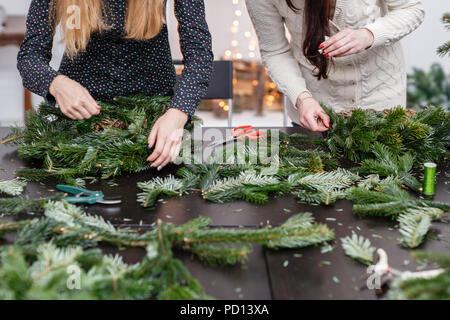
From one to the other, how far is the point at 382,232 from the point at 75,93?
0.82m

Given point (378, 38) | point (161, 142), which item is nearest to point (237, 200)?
point (161, 142)

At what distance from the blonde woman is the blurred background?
2.52 metres

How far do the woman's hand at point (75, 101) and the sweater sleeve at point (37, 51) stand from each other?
3.3 inches

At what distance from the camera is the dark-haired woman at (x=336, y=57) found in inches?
59.4


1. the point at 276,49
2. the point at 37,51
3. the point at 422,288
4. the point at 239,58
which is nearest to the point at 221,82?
the point at 276,49

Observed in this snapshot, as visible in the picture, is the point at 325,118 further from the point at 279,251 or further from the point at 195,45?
the point at 279,251

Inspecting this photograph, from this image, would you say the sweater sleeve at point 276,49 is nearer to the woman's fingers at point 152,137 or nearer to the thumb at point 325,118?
the thumb at point 325,118

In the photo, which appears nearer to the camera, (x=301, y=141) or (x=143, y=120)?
(x=143, y=120)

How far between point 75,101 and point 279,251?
698mm

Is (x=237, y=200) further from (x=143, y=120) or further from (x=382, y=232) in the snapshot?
(x=143, y=120)

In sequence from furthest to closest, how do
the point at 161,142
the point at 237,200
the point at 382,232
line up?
the point at 161,142 < the point at 237,200 < the point at 382,232

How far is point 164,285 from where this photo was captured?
2.01 ft
